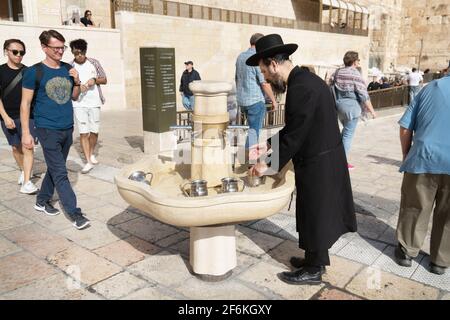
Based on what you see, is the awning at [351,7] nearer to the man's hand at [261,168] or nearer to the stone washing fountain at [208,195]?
the stone washing fountain at [208,195]

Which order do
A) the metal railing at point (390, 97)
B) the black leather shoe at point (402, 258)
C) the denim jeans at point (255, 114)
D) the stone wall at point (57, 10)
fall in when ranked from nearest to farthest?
the black leather shoe at point (402, 258)
the denim jeans at point (255, 114)
the stone wall at point (57, 10)
the metal railing at point (390, 97)

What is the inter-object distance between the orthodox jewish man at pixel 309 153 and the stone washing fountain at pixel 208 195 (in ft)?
0.61

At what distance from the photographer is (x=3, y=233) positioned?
→ 13.6 ft

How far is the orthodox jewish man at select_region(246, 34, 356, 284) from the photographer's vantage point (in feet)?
9.18

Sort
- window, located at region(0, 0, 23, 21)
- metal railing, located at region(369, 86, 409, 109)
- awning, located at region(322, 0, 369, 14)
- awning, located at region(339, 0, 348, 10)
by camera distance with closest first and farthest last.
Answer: metal railing, located at region(369, 86, 409, 109)
window, located at region(0, 0, 23, 21)
awning, located at region(322, 0, 369, 14)
awning, located at region(339, 0, 348, 10)

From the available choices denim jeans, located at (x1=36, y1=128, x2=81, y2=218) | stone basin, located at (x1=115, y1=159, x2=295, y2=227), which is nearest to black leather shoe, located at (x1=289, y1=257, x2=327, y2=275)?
stone basin, located at (x1=115, y1=159, x2=295, y2=227)

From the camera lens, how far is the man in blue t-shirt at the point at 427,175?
315cm

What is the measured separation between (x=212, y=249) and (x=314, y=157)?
1077 millimetres

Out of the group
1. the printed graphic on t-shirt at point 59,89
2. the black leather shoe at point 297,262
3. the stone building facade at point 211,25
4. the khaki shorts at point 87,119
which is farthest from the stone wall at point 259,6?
the black leather shoe at point 297,262

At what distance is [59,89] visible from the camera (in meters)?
4.16

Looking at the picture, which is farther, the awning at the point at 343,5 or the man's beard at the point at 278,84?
the awning at the point at 343,5

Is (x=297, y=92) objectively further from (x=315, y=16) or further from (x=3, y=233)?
(x=315, y=16)

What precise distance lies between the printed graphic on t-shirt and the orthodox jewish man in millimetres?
2259

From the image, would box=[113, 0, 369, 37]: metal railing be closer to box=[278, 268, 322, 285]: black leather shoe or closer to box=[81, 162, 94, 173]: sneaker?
box=[81, 162, 94, 173]: sneaker
